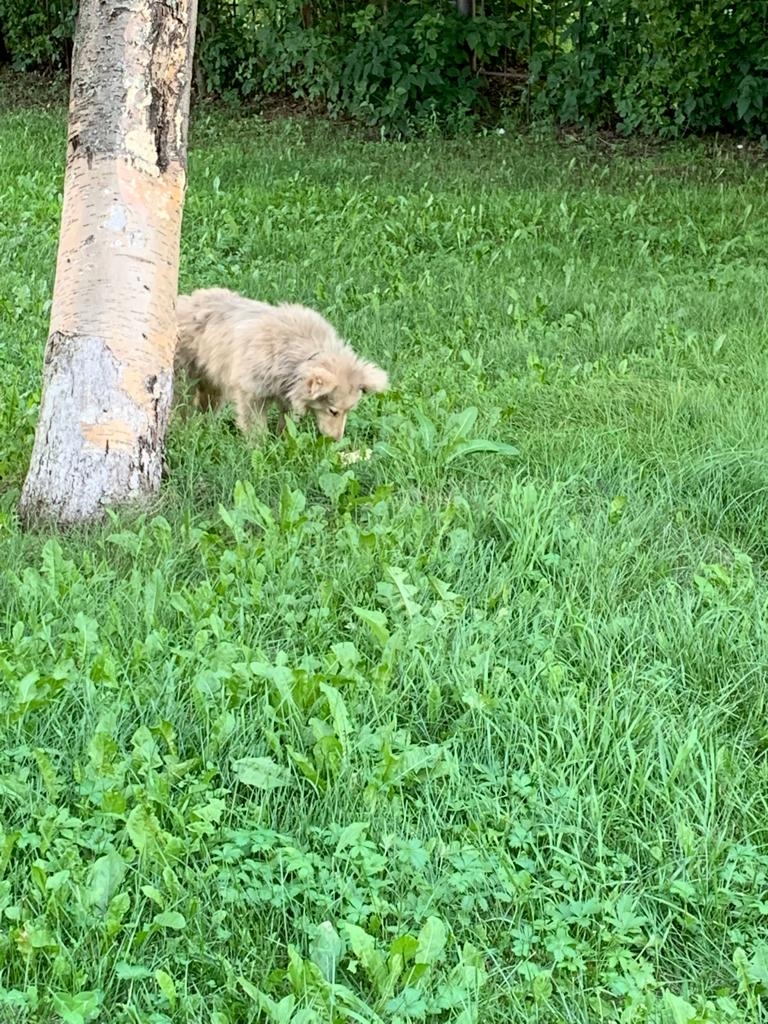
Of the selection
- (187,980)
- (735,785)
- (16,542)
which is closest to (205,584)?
(16,542)

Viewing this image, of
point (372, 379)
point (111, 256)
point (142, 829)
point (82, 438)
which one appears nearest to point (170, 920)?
point (142, 829)

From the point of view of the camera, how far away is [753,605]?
135 inches

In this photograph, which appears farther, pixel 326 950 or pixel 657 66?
pixel 657 66

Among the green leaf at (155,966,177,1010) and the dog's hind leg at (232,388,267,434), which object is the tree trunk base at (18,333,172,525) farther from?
the green leaf at (155,966,177,1010)

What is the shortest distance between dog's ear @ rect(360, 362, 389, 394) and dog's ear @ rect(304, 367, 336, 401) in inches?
8.3

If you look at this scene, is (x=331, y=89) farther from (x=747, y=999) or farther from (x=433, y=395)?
(x=747, y=999)

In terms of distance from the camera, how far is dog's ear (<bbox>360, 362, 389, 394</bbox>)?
518 cm

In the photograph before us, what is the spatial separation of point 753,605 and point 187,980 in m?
2.05

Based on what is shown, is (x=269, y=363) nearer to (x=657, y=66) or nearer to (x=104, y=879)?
(x=104, y=879)

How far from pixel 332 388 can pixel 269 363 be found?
39 cm

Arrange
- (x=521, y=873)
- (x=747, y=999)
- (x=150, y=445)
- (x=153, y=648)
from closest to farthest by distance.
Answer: (x=747, y=999), (x=521, y=873), (x=153, y=648), (x=150, y=445)

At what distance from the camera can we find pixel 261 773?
274cm

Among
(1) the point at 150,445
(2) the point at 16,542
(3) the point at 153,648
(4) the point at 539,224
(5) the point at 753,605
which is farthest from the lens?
(4) the point at 539,224

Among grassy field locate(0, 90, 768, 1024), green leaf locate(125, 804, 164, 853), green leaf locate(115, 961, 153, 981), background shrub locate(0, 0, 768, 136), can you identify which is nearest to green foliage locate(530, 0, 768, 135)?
background shrub locate(0, 0, 768, 136)
